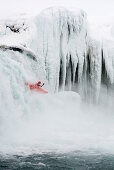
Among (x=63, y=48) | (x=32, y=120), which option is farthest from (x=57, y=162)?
(x=63, y=48)

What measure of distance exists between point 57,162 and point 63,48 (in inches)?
329

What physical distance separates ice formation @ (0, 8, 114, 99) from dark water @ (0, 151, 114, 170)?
248 inches

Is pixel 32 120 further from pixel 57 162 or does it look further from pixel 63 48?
pixel 63 48

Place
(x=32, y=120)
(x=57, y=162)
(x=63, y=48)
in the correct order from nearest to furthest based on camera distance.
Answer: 1. (x=57, y=162)
2. (x=32, y=120)
3. (x=63, y=48)

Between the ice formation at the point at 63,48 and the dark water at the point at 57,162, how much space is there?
630 cm

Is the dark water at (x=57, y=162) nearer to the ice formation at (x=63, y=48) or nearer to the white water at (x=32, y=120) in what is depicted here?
the white water at (x=32, y=120)

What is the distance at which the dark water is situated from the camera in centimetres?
606

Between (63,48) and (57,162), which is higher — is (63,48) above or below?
above

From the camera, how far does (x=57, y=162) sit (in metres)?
6.48

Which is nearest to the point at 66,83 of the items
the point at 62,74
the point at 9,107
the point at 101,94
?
the point at 62,74

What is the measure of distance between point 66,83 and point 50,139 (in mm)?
6189

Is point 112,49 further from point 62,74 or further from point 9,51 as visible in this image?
point 9,51

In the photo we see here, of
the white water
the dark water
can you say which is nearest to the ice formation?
the white water

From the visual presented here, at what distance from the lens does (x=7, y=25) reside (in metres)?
13.7
